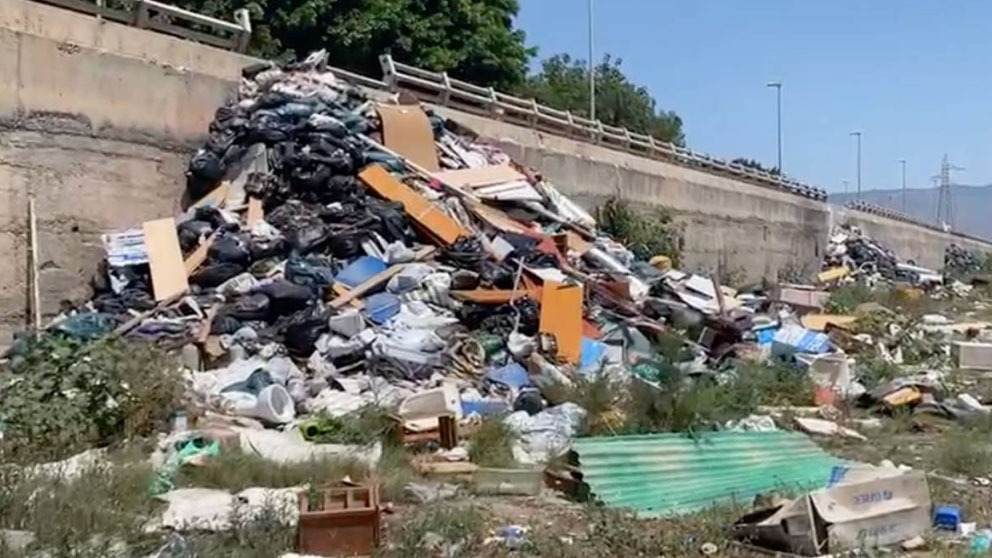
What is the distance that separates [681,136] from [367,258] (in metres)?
44.8

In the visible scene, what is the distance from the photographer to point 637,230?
17703mm

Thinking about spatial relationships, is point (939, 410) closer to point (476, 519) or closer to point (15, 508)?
point (476, 519)

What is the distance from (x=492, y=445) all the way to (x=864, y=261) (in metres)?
26.1

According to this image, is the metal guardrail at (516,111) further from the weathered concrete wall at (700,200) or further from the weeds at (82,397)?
the weeds at (82,397)

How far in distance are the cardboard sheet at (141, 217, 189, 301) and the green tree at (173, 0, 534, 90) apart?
42.4ft

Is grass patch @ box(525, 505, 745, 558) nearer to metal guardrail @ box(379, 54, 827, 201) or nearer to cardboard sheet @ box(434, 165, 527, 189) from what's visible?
cardboard sheet @ box(434, 165, 527, 189)

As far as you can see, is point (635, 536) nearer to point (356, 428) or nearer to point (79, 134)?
point (356, 428)

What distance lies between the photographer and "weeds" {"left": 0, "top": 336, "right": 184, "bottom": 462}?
20.5 feet

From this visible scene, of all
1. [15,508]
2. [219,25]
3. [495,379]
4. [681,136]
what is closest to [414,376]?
[495,379]

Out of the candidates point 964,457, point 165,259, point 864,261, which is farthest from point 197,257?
point 864,261

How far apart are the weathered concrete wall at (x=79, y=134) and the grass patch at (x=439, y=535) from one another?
493 cm

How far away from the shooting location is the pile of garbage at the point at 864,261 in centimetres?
2923

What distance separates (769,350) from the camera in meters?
11.1

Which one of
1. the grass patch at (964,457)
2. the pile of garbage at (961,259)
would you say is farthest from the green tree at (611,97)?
the grass patch at (964,457)
